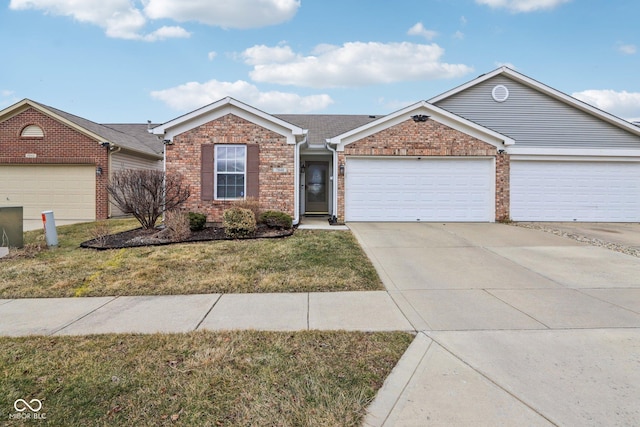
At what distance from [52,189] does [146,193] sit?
310 inches

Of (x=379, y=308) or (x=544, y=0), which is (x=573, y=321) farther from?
(x=544, y=0)

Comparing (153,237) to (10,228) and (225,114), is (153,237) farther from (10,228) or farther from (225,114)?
(225,114)

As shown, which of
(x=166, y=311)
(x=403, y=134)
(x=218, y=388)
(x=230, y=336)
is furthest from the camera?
(x=403, y=134)

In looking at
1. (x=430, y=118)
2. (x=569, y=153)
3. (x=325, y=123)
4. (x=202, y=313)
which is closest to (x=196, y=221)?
(x=202, y=313)

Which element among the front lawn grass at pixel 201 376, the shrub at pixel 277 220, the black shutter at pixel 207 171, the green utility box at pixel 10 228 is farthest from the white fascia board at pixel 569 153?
the green utility box at pixel 10 228

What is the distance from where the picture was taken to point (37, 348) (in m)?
3.52

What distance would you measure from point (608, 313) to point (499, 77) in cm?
1257

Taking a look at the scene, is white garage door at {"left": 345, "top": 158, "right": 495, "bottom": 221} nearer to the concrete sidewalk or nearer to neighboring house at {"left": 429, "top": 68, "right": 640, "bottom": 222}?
neighboring house at {"left": 429, "top": 68, "right": 640, "bottom": 222}

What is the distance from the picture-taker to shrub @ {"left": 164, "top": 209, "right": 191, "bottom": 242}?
9.21 metres

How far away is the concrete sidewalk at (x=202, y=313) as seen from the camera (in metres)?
4.07

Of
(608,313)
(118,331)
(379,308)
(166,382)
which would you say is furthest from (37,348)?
(608,313)

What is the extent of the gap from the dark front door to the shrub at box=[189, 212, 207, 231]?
557 cm

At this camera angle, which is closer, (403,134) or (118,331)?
(118,331)

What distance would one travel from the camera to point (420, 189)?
40.4 feet
